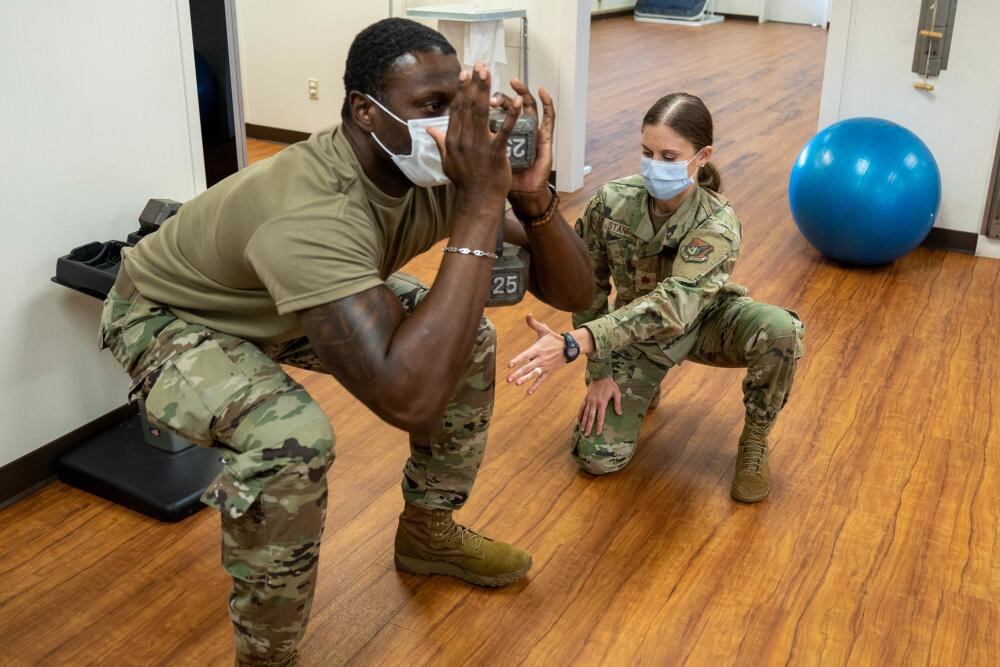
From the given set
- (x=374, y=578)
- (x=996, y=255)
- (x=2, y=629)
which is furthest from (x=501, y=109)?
(x=996, y=255)

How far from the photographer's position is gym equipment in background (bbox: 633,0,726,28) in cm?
1015

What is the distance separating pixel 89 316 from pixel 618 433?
Answer: 1.27 metres

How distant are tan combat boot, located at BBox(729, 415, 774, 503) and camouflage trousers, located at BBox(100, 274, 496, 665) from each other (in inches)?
43.4

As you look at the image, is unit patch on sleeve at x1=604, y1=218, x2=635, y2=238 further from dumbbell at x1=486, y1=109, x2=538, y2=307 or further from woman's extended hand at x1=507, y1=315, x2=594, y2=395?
dumbbell at x1=486, y1=109, x2=538, y2=307

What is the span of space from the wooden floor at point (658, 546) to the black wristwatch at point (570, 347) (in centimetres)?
43

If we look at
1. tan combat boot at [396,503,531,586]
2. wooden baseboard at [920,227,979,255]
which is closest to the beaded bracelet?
tan combat boot at [396,503,531,586]

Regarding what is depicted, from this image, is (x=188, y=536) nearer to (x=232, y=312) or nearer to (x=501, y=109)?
(x=232, y=312)

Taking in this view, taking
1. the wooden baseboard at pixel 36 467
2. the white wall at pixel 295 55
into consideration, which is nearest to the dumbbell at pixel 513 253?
the wooden baseboard at pixel 36 467

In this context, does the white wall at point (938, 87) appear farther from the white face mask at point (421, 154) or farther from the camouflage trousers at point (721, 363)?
the white face mask at point (421, 154)

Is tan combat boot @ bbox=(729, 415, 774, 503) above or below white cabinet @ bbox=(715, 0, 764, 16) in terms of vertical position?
below

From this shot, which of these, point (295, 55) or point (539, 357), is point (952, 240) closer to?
point (539, 357)

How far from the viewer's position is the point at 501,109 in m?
1.65

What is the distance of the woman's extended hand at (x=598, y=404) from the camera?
2426 mm

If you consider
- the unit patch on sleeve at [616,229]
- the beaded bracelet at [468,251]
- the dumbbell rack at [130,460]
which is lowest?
the dumbbell rack at [130,460]
